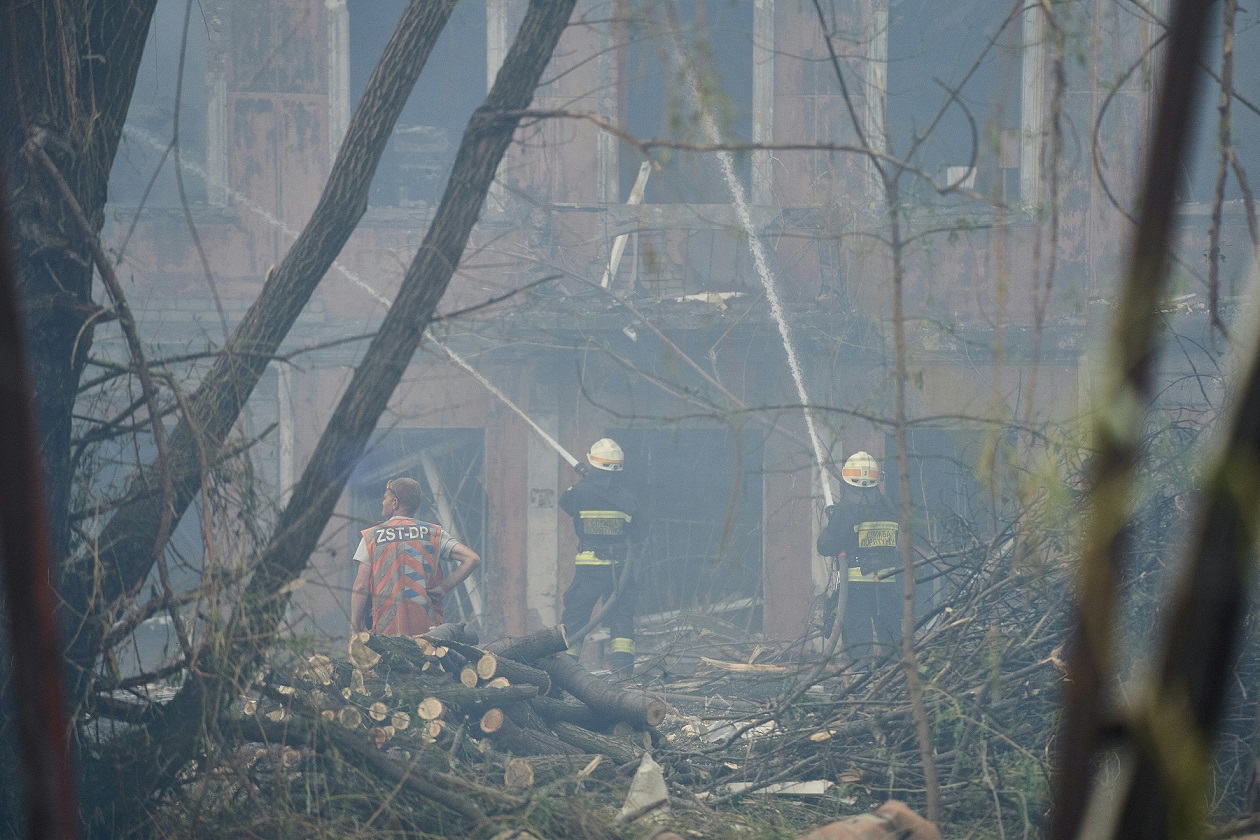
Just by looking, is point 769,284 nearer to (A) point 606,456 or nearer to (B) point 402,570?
(A) point 606,456

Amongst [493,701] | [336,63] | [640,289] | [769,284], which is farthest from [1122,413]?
[336,63]

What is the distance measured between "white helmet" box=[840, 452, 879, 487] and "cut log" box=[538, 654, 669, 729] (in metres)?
3.74

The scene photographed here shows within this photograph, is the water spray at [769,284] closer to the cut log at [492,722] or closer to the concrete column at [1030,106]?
the concrete column at [1030,106]

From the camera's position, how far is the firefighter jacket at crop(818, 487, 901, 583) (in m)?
8.26

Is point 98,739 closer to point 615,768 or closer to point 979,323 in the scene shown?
point 615,768

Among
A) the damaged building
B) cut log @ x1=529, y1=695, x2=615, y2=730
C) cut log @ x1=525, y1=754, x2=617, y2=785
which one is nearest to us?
cut log @ x1=525, y1=754, x2=617, y2=785

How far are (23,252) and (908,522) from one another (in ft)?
10.3

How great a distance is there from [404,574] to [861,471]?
4.22m

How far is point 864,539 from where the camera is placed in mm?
8266

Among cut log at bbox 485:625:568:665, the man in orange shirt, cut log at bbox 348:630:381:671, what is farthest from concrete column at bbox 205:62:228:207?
cut log at bbox 348:630:381:671

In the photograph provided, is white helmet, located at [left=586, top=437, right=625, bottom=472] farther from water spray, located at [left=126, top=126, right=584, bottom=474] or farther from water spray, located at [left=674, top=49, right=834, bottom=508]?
water spray, located at [left=674, top=49, right=834, bottom=508]

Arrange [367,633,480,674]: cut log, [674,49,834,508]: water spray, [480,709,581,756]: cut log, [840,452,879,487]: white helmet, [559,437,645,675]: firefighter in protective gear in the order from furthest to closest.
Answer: [674,49,834,508]: water spray → [559,437,645,675]: firefighter in protective gear → [840,452,879,487]: white helmet → [367,633,480,674]: cut log → [480,709,581,756]: cut log

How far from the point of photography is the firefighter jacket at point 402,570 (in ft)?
21.8

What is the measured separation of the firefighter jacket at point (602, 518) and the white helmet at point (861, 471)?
6.14ft
